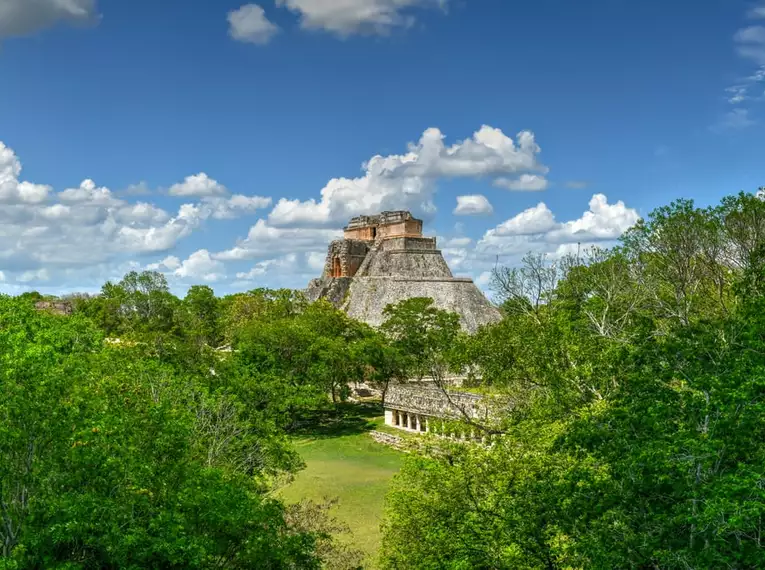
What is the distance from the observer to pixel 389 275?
1881 inches

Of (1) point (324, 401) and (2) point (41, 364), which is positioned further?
(1) point (324, 401)

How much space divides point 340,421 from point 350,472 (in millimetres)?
9006

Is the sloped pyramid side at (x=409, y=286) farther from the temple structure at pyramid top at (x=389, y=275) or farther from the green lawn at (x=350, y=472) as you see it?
the green lawn at (x=350, y=472)

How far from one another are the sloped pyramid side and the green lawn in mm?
12850

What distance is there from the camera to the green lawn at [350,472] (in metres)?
17.6

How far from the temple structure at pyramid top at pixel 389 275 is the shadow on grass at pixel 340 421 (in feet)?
30.8

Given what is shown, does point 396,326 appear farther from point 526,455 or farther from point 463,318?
point 526,455

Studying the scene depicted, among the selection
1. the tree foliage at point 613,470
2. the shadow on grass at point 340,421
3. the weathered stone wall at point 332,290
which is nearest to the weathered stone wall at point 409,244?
the weathered stone wall at point 332,290

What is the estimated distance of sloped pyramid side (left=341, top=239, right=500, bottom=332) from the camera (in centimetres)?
4241

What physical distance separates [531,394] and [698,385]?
7.87m

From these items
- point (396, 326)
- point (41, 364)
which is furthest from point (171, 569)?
point (396, 326)

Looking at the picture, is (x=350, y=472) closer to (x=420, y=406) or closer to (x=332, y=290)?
(x=420, y=406)

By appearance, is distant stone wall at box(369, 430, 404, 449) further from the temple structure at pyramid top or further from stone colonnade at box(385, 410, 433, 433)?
the temple structure at pyramid top

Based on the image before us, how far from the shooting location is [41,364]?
928 cm
